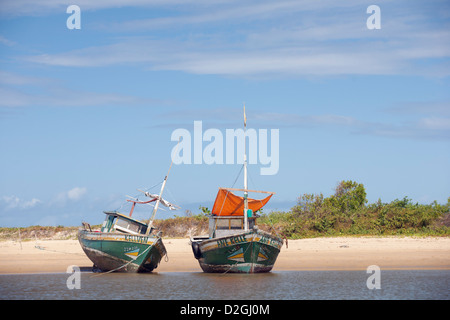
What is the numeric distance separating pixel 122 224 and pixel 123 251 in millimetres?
1785

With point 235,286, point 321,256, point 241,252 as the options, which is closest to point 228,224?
point 241,252

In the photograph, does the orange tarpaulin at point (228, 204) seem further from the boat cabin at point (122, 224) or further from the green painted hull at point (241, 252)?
the boat cabin at point (122, 224)

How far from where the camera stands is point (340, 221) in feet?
173

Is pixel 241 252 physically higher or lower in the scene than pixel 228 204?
lower

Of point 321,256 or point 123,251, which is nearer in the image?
point 123,251

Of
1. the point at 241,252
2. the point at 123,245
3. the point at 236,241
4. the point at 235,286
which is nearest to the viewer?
the point at 235,286

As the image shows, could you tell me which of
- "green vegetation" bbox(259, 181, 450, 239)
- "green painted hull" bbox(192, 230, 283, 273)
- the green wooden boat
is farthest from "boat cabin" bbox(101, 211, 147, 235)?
"green vegetation" bbox(259, 181, 450, 239)

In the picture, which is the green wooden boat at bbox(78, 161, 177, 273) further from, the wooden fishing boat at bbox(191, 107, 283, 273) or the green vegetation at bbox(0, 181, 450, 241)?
the green vegetation at bbox(0, 181, 450, 241)

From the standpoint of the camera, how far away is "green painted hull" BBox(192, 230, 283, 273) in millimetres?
34062

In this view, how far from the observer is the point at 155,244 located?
35.6 m

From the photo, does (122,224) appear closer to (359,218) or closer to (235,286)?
(235,286)

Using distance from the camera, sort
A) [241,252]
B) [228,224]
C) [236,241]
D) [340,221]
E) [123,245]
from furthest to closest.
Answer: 1. [340,221]
2. [228,224]
3. [123,245]
4. [241,252]
5. [236,241]
